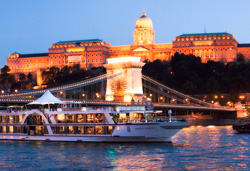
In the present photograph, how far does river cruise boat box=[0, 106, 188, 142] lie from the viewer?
43.1 metres

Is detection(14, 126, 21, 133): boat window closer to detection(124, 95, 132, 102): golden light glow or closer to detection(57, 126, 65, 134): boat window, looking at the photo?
detection(57, 126, 65, 134): boat window

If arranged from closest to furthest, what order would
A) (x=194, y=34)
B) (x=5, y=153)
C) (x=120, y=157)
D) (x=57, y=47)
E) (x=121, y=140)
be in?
1. (x=120, y=157)
2. (x=5, y=153)
3. (x=121, y=140)
4. (x=194, y=34)
5. (x=57, y=47)

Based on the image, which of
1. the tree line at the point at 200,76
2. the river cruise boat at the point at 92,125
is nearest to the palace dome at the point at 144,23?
the tree line at the point at 200,76

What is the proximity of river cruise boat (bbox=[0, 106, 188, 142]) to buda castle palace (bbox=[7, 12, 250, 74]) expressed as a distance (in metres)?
91.5

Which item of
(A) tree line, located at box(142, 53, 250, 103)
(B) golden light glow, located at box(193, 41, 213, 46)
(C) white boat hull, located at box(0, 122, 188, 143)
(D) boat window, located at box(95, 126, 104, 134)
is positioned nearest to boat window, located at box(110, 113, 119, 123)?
(C) white boat hull, located at box(0, 122, 188, 143)

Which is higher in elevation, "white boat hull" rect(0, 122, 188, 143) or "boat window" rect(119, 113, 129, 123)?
"boat window" rect(119, 113, 129, 123)

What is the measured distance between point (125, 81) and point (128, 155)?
36297mm

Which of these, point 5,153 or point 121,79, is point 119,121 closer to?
point 5,153

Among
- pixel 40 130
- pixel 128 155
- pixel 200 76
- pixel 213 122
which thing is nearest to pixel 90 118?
pixel 40 130

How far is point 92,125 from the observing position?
44344 millimetres

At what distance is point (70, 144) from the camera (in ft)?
145

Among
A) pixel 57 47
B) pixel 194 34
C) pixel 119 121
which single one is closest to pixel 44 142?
pixel 119 121

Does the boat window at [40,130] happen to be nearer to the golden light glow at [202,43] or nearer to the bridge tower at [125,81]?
the bridge tower at [125,81]

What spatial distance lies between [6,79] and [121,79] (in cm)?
7532
